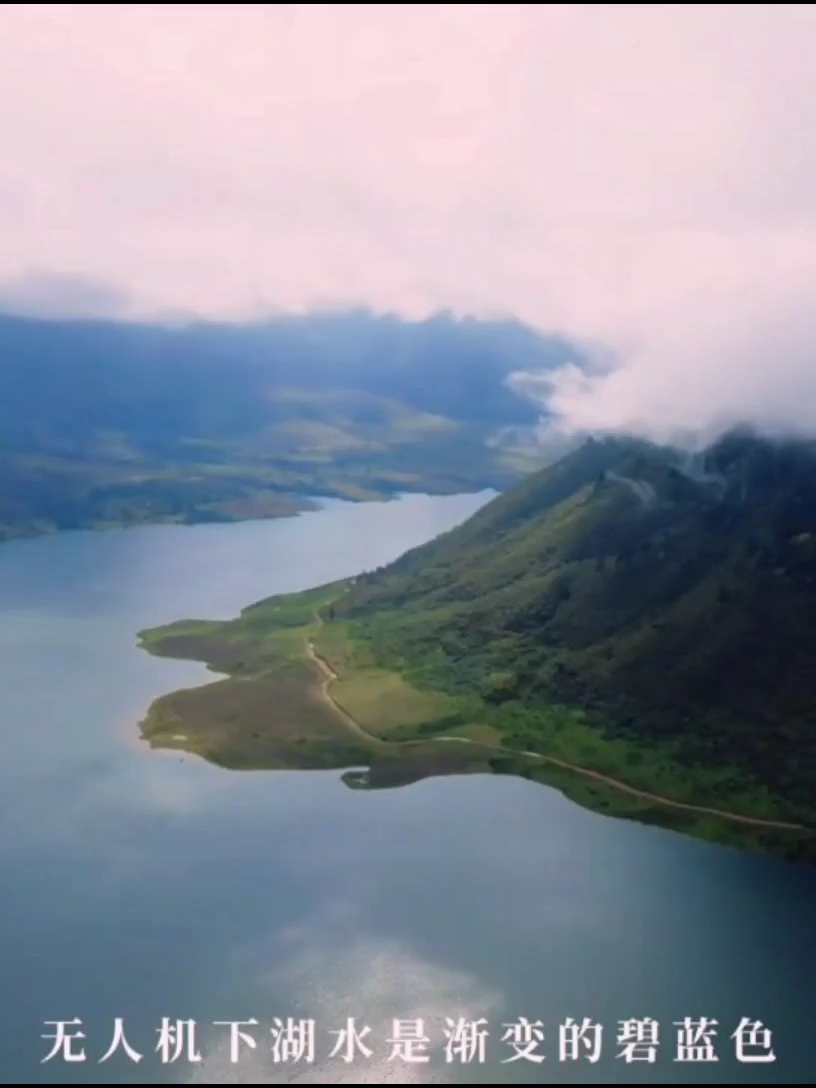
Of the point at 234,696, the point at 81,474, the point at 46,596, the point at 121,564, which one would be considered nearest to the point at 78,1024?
the point at 234,696

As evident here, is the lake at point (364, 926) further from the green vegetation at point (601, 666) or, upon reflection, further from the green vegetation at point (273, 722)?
the green vegetation at point (601, 666)

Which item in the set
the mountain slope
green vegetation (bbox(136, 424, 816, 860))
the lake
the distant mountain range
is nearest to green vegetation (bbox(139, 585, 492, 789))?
green vegetation (bbox(136, 424, 816, 860))

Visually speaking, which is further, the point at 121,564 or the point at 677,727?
the point at 121,564

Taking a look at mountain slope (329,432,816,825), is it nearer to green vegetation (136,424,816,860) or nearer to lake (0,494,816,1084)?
green vegetation (136,424,816,860)

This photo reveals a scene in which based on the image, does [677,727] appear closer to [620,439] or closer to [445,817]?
[445,817]

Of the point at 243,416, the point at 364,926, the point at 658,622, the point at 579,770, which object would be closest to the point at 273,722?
the point at 579,770

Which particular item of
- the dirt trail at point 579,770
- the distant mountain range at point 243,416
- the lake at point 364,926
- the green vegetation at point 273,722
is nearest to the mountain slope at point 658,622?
the dirt trail at point 579,770
